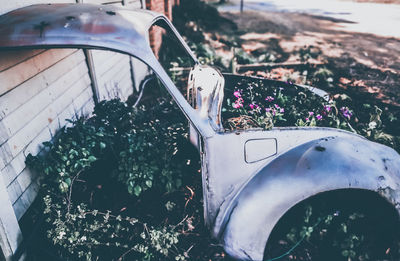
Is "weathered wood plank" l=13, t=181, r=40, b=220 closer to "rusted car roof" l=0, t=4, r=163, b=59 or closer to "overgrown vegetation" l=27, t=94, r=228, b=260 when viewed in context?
"overgrown vegetation" l=27, t=94, r=228, b=260

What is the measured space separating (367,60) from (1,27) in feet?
24.0

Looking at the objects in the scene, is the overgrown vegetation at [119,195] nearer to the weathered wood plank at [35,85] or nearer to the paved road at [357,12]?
the weathered wood plank at [35,85]

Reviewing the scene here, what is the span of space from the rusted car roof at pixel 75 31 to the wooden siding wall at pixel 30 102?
439mm

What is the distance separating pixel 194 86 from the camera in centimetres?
241

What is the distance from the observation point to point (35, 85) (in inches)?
102

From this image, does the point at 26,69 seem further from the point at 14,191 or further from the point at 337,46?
the point at 337,46

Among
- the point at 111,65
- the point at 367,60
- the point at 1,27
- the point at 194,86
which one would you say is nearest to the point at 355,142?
the point at 194,86

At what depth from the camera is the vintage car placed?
1.84 m

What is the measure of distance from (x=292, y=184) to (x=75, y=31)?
67.9 inches

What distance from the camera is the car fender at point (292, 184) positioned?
1.94 meters

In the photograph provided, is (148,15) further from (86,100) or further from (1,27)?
(86,100)

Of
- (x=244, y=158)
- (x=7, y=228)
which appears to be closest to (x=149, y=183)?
(x=244, y=158)

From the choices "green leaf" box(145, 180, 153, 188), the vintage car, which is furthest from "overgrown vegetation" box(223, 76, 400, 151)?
"green leaf" box(145, 180, 153, 188)

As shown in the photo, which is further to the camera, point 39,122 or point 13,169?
point 39,122
